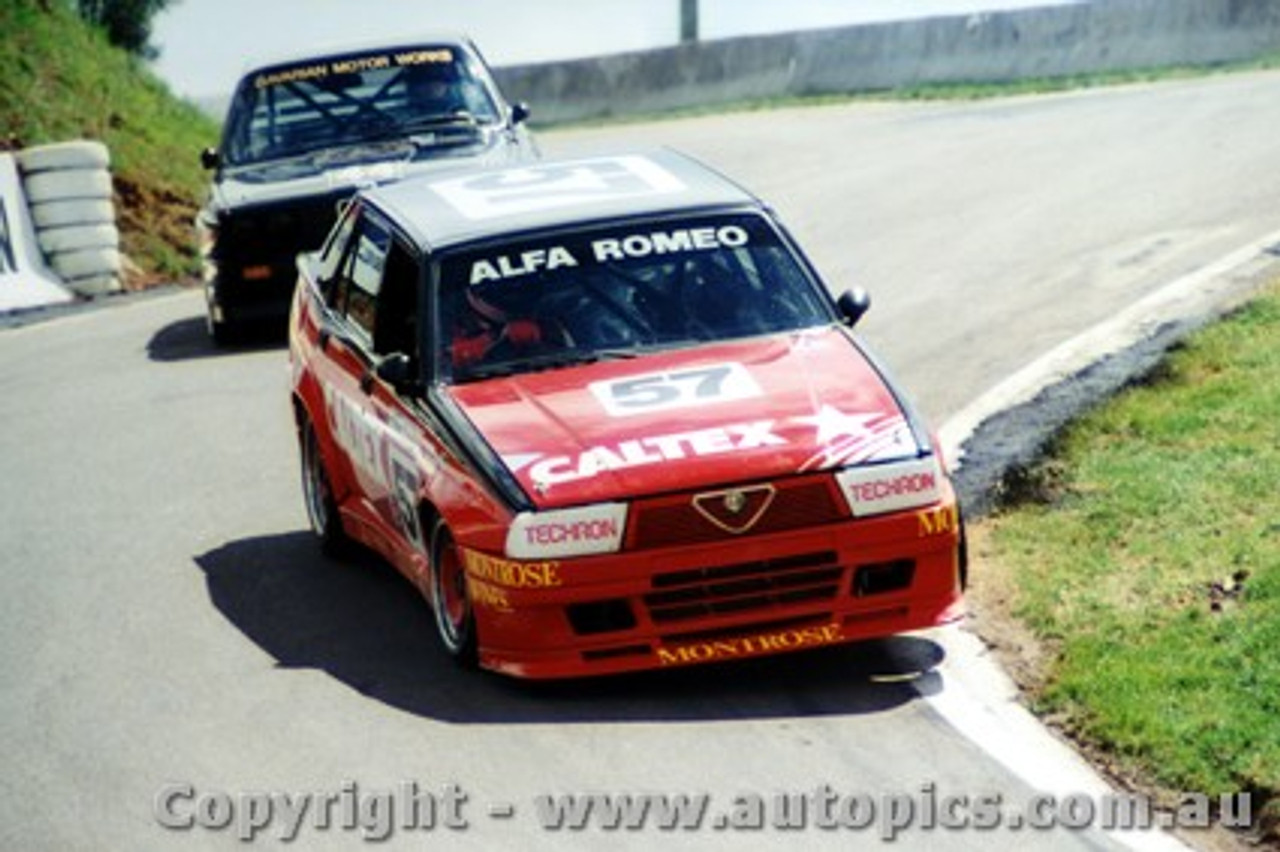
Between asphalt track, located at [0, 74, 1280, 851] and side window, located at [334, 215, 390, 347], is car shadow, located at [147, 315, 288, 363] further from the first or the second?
side window, located at [334, 215, 390, 347]

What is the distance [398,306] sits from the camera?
10.9 m

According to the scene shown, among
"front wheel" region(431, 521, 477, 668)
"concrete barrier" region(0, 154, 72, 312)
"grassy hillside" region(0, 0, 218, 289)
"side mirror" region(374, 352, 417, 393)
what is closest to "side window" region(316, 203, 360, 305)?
"side mirror" region(374, 352, 417, 393)

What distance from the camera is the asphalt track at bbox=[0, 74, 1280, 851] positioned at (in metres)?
8.47

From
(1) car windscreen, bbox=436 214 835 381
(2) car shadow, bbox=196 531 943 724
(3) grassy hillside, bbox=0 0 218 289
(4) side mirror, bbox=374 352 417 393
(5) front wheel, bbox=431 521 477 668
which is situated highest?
(1) car windscreen, bbox=436 214 835 381

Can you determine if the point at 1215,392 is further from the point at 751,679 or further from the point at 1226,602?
the point at 751,679

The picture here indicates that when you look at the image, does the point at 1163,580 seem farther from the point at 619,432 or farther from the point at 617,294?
the point at 617,294

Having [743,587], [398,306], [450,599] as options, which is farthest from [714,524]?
[398,306]

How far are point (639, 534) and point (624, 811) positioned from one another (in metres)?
1.29

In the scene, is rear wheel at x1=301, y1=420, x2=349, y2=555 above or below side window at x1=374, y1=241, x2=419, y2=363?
below

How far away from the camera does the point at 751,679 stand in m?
9.52

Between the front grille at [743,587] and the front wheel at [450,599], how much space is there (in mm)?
734

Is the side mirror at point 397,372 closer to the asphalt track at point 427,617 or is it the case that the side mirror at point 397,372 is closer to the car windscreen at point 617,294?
the car windscreen at point 617,294

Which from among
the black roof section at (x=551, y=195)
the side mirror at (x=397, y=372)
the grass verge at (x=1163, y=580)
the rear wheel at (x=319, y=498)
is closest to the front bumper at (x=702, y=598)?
the grass verge at (x=1163, y=580)

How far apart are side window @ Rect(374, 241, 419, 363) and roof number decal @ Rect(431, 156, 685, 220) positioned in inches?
12.2
